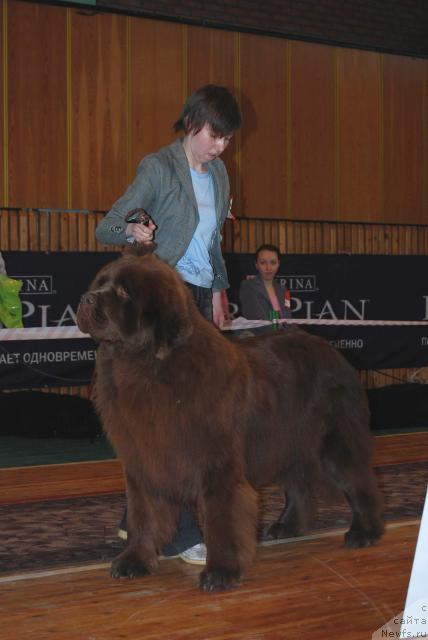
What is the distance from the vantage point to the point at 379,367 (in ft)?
32.4

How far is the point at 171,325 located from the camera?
2904 millimetres

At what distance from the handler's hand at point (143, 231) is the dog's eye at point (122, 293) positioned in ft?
1.15

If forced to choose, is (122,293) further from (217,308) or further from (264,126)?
(264,126)

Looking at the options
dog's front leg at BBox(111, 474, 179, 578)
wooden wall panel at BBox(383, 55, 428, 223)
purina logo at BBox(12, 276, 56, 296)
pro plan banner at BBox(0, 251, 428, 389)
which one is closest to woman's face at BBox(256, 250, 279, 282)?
pro plan banner at BBox(0, 251, 428, 389)

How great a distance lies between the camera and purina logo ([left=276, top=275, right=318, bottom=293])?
370 inches

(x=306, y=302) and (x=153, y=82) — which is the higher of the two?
(x=153, y=82)

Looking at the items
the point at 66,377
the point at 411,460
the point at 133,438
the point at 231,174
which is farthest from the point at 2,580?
the point at 231,174

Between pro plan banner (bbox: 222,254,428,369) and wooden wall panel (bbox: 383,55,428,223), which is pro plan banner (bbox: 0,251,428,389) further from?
wooden wall panel (bbox: 383,55,428,223)

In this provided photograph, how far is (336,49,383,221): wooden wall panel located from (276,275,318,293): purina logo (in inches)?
69.1

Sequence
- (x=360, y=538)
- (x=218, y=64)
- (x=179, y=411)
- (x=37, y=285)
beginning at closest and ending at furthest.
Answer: (x=179, y=411)
(x=360, y=538)
(x=37, y=285)
(x=218, y=64)

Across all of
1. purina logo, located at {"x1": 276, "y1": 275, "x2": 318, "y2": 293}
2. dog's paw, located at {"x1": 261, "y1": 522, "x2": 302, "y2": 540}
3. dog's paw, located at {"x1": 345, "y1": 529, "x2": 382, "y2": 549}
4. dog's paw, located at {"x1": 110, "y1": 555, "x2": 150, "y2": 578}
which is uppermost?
purina logo, located at {"x1": 276, "y1": 275, "x2": 318, "y2": 293}

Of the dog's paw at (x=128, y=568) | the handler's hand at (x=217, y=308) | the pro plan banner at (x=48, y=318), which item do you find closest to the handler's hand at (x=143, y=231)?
the handler's hand at (x=217, y=308)

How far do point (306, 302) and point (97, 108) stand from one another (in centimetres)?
321

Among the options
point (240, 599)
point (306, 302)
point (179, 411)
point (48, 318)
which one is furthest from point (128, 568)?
point (306, 302)
